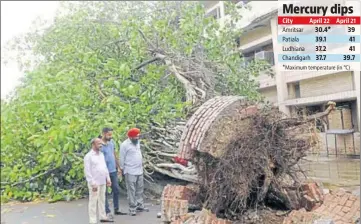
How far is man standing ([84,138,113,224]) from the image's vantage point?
4461mm

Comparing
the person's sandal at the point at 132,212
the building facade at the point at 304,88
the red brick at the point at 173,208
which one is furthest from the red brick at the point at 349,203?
the person's sandal at the point at 132,212

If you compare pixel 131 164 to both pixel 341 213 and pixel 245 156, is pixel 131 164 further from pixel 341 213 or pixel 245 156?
pixel 341 213

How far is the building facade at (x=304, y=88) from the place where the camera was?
15.6ft

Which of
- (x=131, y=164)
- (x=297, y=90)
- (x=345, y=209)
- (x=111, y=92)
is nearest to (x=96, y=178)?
(x=131, y=164)

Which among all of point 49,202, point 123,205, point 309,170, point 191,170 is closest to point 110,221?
point 123,205

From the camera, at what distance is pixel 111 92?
20.4 ft

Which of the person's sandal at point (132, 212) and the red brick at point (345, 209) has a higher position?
the red brick at point (345, 209)

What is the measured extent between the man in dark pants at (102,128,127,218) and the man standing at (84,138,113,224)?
26 centimetres

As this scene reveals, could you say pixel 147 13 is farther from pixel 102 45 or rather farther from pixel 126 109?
pixel 126 109

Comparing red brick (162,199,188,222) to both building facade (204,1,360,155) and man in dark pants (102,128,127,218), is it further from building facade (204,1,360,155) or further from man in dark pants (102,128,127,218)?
building facade (204,1,360,155)

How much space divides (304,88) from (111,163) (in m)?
4.03
